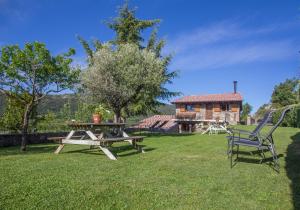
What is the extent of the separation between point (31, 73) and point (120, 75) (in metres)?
6.74

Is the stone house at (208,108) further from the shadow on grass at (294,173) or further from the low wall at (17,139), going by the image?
the shadow on grass at (294,173)

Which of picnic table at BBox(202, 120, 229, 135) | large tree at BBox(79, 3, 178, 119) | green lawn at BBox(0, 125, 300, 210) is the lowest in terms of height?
green lawn at BBox(0, 125, 300, 210)

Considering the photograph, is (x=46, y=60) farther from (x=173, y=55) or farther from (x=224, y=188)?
(x=173, y=55)

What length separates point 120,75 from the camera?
1580 cm

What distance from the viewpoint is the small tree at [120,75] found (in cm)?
1563

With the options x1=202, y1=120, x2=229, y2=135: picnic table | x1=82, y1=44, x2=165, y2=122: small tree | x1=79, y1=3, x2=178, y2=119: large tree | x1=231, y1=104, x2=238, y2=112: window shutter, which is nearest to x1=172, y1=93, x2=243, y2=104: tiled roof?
x1=231, y1=104, x2=238, y2=112: window shutter

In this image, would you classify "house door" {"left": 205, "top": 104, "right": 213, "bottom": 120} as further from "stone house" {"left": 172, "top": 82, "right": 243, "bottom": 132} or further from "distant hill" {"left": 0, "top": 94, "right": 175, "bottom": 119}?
"distant hill" {"left": 0, "top": 94, "right": 175, "bottom": 119}

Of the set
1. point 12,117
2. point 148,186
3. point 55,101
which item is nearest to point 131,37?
point 55,101

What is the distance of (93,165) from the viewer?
5898 millimetres

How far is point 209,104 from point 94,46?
17943 mm

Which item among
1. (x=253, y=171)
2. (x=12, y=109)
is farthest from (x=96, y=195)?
(x=12, y=109)

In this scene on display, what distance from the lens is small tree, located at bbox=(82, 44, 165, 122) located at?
51.3ft

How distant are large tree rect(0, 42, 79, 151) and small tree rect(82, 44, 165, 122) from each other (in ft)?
16.9

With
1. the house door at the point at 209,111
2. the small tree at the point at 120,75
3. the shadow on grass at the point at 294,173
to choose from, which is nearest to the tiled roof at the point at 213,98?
the house door at the point at 209,111
